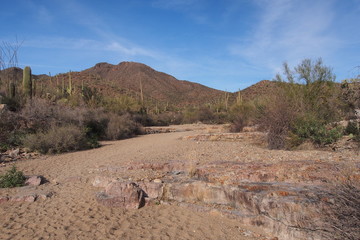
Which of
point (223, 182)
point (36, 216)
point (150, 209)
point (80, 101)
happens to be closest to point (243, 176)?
point (223, 182)

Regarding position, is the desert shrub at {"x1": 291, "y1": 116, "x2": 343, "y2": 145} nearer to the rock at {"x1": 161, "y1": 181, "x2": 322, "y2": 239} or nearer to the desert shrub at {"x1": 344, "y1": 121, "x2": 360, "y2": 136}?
the desert shrub at {"x1": 344, "y1": 121, "x2": 360, "y2": 136}

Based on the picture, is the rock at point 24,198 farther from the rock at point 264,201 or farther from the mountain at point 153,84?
the mountain at point 153,84

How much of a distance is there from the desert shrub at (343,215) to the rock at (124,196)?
3474 millimetres

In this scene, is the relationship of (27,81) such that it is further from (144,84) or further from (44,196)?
(144,84)

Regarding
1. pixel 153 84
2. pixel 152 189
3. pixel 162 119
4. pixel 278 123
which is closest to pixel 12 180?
pixel 152 189

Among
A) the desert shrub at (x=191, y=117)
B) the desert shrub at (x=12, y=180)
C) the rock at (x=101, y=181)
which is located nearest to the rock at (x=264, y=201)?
the rock at (x=101, y=181)

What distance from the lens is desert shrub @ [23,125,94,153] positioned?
11.0m

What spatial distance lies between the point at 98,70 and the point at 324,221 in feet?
331

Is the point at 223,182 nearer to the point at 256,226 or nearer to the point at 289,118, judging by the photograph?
the point at 256,226

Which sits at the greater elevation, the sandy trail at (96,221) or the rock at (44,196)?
the rock at (44,196)

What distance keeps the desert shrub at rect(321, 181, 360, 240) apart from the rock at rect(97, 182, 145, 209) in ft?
11.4

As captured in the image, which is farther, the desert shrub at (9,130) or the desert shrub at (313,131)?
the desert shrub at (9,130)

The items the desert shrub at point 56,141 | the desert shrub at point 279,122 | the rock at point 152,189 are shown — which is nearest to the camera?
the rock at point 152,189

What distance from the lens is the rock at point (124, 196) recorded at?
17.0 feet
